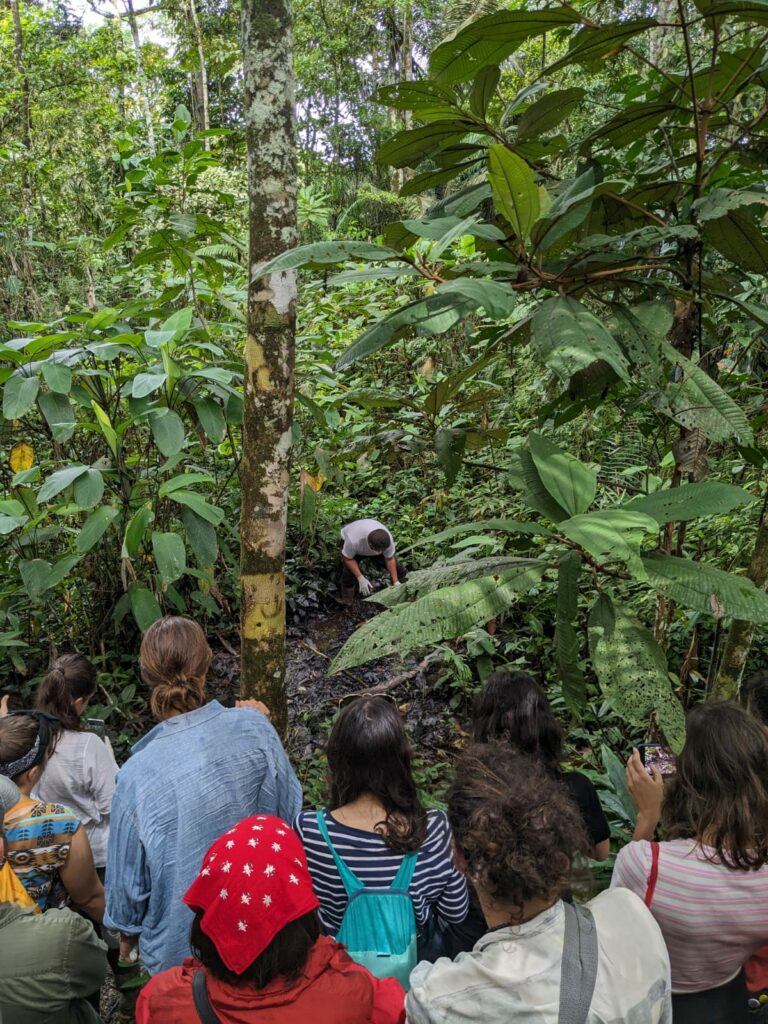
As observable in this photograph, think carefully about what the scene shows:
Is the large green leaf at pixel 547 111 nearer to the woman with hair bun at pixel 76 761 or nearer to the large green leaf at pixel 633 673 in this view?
the large green leaf at pixel 633 673

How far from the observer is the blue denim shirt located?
2.02 meters

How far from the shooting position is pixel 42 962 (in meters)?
1.84

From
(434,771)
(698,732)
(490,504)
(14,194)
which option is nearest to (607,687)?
(698,732)

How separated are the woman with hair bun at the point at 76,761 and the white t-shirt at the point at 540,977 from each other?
192 centimetres

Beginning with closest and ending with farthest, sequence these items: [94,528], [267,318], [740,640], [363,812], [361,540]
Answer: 1. [363,812]
2. [740,640]
3. [267,318]
4. [94,528]
5. [361,540]

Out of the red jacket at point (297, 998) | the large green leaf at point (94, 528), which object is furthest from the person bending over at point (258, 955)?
the large green leaf at point (94, 528)

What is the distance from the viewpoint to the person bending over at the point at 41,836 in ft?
7.16

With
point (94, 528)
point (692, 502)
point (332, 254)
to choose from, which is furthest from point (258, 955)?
point (94, 528)

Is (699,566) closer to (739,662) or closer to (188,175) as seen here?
(739,662)

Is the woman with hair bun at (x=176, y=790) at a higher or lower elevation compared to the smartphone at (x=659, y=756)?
higher

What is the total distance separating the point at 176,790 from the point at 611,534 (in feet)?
4.75

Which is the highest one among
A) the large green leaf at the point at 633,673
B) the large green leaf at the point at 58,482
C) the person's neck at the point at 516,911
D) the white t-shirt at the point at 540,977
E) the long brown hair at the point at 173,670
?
the large green leaf at the point at 58,482

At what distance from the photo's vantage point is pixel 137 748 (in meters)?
2.16

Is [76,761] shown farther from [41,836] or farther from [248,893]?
[248,893]
